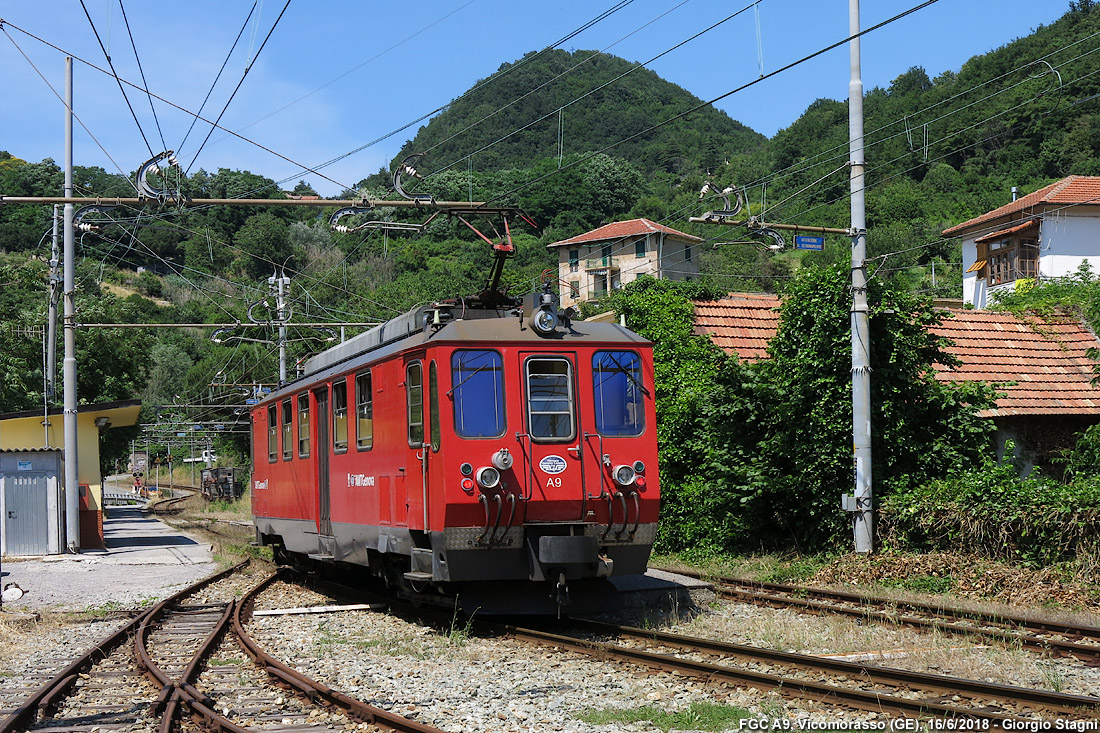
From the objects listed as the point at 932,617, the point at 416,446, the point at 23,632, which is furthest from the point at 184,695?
the point at 932,617

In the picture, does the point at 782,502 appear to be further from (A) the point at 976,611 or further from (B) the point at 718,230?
(B) the point at 718,230

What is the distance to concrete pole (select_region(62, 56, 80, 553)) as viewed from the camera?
23328 mm

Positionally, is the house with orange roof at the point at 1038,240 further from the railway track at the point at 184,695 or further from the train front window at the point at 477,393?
the railway track at the point at 184,695

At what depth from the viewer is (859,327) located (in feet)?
47.2

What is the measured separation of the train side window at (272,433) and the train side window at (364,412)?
478 cm

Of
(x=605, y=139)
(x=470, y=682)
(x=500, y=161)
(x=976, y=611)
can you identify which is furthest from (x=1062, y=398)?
(x=605, y=139)

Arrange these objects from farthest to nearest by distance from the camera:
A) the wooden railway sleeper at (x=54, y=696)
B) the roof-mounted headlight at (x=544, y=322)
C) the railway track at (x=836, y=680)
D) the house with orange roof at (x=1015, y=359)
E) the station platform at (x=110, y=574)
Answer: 1. the house with orange roof at (x=1015, y=359)
2. the station platform at (x=110, y=574)
3. the roof-mounted headlight at (x=544, y=322)
4. the wooden railway sleeper at (x=54, y=696)
5. the railway track at (x=836, y=680)

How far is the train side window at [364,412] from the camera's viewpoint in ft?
40.4

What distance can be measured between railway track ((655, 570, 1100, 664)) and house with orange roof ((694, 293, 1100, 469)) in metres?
7.52

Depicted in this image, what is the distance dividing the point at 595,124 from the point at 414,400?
115241mm

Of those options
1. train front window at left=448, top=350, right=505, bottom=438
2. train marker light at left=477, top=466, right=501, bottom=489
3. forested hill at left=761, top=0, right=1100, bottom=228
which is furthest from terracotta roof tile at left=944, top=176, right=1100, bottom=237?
train marker light at left=477, top=466, right=501, bottom=489

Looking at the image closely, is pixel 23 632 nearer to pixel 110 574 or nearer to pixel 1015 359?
pixel 110 574

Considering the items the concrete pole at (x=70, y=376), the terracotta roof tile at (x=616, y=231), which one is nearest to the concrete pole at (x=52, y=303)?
the concrete pole at (x=70, y=376)

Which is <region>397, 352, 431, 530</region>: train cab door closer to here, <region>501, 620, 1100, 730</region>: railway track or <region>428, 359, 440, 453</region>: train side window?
<region>428, 359, 440, 453</region>: train side window
